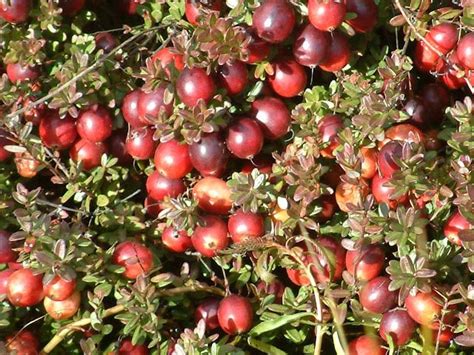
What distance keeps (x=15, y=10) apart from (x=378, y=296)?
1.53 meters

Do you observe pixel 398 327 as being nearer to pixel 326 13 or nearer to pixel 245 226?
pixel 245 226

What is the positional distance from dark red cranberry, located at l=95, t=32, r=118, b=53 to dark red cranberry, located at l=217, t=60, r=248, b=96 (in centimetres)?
48

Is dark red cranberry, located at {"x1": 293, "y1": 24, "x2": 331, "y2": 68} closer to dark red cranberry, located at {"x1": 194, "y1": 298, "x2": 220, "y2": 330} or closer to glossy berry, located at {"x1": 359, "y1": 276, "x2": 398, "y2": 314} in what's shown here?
glossy berry, located at {"x1": 359, "y1": 276, "x2": 398, "y2": 314}

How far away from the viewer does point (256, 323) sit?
2494mm

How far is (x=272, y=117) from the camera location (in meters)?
2.47

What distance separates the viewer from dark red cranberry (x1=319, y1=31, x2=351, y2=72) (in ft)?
8.09

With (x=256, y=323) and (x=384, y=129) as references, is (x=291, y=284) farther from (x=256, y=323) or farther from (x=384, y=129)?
(x=384, y=129)

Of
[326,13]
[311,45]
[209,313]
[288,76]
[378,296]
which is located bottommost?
[209,313]

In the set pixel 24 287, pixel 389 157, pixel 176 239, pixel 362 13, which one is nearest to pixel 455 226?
pixel 389 157

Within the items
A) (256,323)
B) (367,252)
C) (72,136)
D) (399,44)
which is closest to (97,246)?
(72,136)

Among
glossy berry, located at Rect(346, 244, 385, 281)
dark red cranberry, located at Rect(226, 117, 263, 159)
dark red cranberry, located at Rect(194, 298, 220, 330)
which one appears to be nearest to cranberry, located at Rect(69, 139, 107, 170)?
dark red cranberry, located at Rect(226, 117, 263, 159)

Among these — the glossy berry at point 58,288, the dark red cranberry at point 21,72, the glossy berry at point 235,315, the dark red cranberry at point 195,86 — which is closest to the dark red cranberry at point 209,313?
the glossy berry at point 235,315

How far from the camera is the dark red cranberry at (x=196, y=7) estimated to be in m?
2.50

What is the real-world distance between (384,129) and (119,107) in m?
0.91
